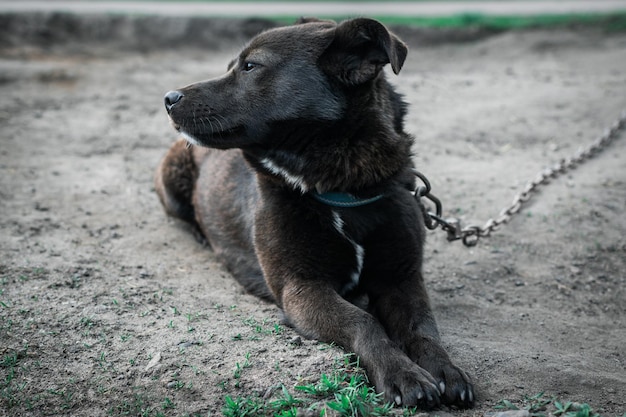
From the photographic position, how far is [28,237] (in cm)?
440

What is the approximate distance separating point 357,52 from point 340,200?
763 millimetres

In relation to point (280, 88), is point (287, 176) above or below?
below

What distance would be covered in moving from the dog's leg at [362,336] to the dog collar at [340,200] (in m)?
0.42

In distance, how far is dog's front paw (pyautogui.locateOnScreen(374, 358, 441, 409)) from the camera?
104 inches

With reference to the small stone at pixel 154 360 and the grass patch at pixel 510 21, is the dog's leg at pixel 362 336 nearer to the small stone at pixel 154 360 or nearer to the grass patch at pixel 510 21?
the small stone at pixel 154 360

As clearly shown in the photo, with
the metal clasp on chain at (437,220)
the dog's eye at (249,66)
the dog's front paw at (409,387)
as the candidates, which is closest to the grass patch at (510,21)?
the metal clasp on chain at (437,220)

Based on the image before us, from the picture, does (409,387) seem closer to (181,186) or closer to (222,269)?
(222,269)

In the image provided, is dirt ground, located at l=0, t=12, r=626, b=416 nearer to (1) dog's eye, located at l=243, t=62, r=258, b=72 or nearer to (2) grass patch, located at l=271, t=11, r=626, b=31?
(2) grass patch, located at l=271, t=11, r=626, b=31

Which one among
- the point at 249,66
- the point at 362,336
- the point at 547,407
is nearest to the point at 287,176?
the point at 249,66

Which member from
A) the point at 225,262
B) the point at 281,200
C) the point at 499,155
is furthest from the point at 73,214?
the point at 499,155

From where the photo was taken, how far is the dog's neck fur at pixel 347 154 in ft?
11.2

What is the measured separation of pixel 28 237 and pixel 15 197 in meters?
0.85

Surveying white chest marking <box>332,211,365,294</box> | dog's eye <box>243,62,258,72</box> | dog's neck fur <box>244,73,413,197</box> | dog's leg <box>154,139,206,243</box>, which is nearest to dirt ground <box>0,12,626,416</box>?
dog's leg <box>154,139,206,243</box>

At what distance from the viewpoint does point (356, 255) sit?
3.47 meters
